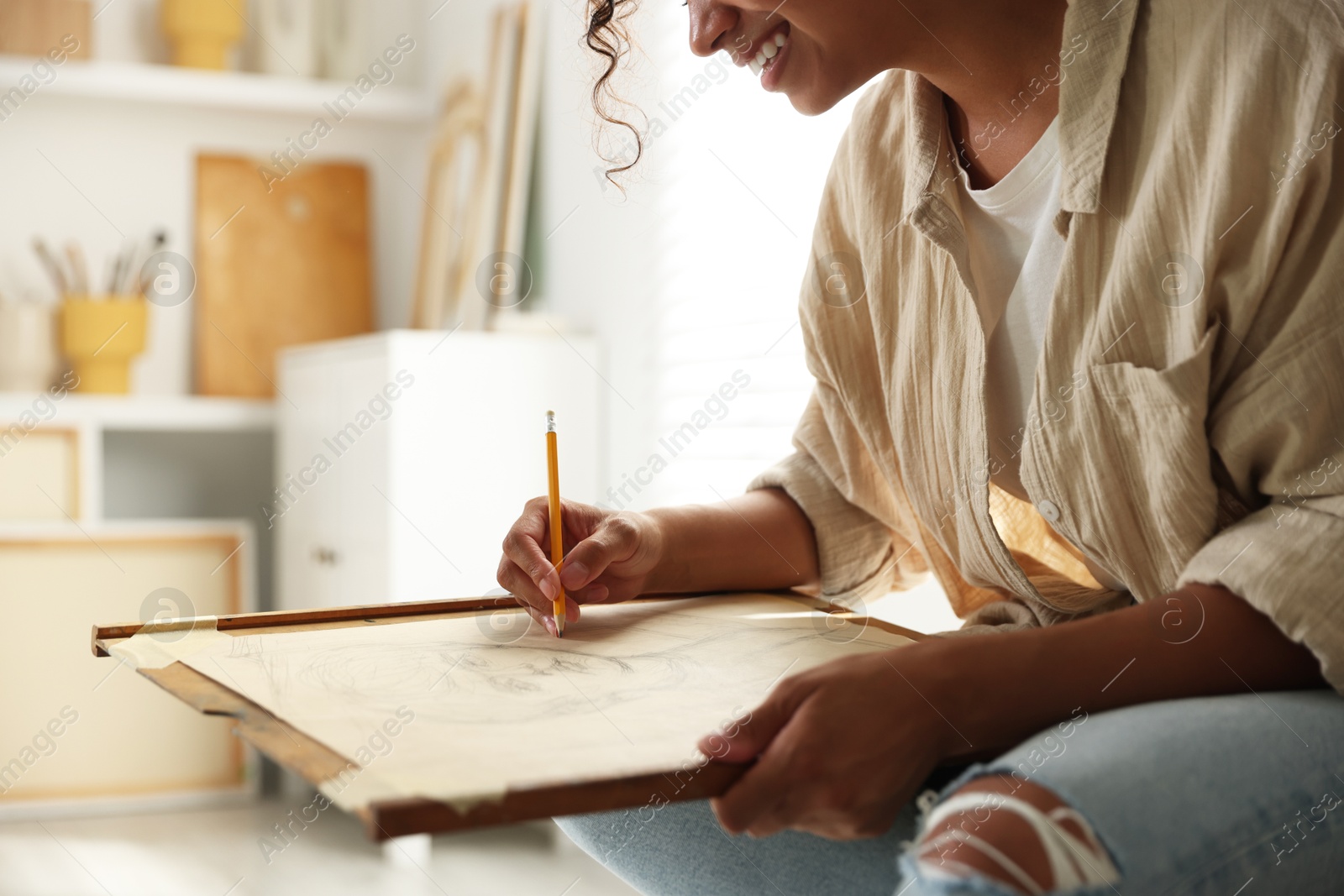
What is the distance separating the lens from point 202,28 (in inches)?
116

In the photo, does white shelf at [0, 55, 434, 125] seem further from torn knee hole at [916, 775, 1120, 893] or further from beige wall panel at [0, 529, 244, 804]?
torn knee hole at [916, 775, 1120, 893]

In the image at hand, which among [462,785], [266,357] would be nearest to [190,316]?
[266,357]

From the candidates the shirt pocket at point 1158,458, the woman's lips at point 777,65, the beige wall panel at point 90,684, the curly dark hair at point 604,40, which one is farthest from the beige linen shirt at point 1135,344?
the beige wall panel at point 90,684

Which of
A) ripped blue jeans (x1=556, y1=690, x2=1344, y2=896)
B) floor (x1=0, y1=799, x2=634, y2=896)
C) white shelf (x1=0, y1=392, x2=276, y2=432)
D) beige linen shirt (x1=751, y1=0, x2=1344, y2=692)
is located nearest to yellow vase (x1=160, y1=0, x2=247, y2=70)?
white shelf (x1=0, y1=392, x2=276, y2=432)

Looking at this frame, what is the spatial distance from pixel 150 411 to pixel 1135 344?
2374 mm

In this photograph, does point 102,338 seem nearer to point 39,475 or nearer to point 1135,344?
point 39,475

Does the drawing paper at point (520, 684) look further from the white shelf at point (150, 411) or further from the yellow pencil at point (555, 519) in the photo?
the white shelf at point (150, 411)

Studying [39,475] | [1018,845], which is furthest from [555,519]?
[39,475]

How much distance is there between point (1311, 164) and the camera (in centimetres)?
71

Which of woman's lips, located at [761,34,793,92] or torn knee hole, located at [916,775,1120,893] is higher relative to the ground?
woman's lips, located at [761,34,793,92]

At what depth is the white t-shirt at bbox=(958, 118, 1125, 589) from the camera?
3.06 feet

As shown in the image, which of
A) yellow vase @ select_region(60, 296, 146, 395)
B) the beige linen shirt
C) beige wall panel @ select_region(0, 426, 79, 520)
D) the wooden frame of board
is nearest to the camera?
the wooden frame of board

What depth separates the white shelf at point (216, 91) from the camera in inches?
111

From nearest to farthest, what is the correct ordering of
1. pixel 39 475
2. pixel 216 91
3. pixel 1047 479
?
pixel 1047 479 < pixel 39 475 < pixel 216 91
